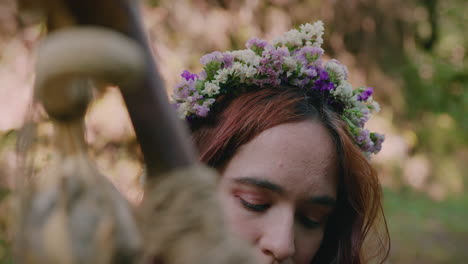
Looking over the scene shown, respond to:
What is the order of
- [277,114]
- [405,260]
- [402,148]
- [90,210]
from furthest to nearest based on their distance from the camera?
[405,260] < [402,148] < [277,114] < [90,210]

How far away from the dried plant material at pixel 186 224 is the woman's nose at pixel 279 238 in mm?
904

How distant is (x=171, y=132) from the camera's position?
1.87 ft

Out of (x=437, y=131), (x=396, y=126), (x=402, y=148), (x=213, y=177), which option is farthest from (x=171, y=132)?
(x=437, y=131)

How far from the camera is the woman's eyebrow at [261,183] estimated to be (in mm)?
1508

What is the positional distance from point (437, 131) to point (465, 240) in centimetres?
393

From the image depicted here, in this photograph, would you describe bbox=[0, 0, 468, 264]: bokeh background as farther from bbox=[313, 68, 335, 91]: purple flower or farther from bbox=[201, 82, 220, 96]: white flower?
bbox=[313, 68, 335, 91]: purple flower

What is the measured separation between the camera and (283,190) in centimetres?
151

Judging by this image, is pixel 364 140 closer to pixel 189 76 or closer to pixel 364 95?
pixel 364 95

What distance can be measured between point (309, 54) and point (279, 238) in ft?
2.65

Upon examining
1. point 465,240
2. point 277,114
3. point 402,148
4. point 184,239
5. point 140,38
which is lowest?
point 465,240

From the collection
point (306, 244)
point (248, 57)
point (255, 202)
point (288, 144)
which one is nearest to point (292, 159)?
point (288, 144)

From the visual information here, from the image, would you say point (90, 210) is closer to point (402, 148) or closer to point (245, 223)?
point (245, 223)

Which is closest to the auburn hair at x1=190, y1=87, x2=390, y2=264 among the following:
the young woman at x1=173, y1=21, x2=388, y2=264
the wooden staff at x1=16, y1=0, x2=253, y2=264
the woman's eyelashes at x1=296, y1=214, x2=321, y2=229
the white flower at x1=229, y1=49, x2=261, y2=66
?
the young woman at x1=173, y1=21, x2=388, y2=264

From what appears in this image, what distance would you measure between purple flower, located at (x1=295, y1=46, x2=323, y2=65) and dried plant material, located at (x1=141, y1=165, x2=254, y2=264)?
145 centimetres
